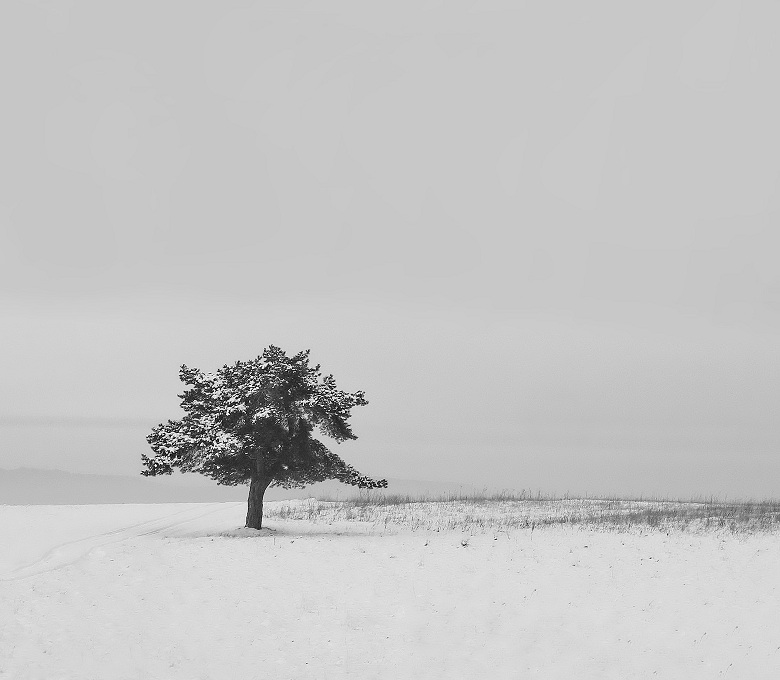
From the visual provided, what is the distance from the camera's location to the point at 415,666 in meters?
14.6

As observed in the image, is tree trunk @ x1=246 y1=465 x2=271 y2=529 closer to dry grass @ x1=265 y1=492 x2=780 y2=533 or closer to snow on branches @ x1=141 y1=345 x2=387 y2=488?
snow on branches @ x1=141 y1=345 x2=387 y2=488

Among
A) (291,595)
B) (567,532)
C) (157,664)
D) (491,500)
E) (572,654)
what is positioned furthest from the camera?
(491,500)

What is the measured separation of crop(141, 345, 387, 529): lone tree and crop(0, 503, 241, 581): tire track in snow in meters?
2.71

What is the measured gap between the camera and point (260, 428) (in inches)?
1027

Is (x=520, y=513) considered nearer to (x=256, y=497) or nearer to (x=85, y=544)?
(x=256, y=497)

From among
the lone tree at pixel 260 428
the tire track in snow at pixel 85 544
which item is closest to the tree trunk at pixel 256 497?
the lone tree at pixel 260 428

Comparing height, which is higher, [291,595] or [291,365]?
[291,365]

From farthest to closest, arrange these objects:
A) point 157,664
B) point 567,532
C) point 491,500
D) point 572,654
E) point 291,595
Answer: point 491,500, point 567,532, point 291,595, point 572,654, point 157,664

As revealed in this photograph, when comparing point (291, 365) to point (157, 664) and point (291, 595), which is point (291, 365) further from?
point (157, 664)

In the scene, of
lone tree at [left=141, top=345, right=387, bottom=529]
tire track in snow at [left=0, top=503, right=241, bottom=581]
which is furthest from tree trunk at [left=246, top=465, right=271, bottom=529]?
tire track in snow at [left=0, top=503, right=241, bottom=581]

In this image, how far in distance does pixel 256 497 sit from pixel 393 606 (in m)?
10.9

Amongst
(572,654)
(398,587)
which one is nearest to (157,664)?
(398,587)

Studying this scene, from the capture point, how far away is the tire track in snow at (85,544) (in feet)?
63.4

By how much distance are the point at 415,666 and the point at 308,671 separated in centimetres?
225
